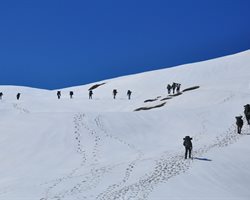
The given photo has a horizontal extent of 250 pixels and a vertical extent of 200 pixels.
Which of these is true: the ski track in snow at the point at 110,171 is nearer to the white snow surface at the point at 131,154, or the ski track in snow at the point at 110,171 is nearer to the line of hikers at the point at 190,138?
the white snow surface at the point at 131,154

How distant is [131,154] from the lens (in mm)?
29156

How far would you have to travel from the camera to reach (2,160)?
2869cm

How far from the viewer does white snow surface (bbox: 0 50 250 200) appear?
2103 centimetres

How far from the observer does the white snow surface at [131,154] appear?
21031 mm

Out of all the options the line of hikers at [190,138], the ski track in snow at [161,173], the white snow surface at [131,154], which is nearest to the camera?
the ski track in snow at [161,173]

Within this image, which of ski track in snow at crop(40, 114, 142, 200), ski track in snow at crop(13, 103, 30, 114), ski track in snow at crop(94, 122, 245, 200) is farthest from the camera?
ski track in snow at crop(13, 103, 30, 114)

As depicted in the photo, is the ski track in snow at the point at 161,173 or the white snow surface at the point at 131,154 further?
the white snow surface at the point at 131,154

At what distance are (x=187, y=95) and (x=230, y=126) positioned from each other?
15.5m

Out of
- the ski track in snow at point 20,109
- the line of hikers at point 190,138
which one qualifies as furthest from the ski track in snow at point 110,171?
the ski track in snow at point 20,109

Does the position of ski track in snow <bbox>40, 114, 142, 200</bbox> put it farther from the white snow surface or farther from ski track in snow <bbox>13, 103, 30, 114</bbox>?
ski track in snow <bbox>13, 103, 30, 114</bbox>

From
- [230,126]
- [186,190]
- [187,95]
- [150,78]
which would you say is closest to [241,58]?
[150,78]

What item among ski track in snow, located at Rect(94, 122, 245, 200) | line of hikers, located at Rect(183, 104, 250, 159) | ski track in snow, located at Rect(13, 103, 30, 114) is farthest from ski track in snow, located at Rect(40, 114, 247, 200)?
ski track in snow, located at Rect(13, 103, 30, 114)

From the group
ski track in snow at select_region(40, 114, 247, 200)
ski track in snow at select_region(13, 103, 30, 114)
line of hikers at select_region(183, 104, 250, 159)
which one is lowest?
ski track in snow at select_region(40, 114, 247, 200)

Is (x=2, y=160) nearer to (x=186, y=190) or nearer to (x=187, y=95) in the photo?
(x=186, y=190)
